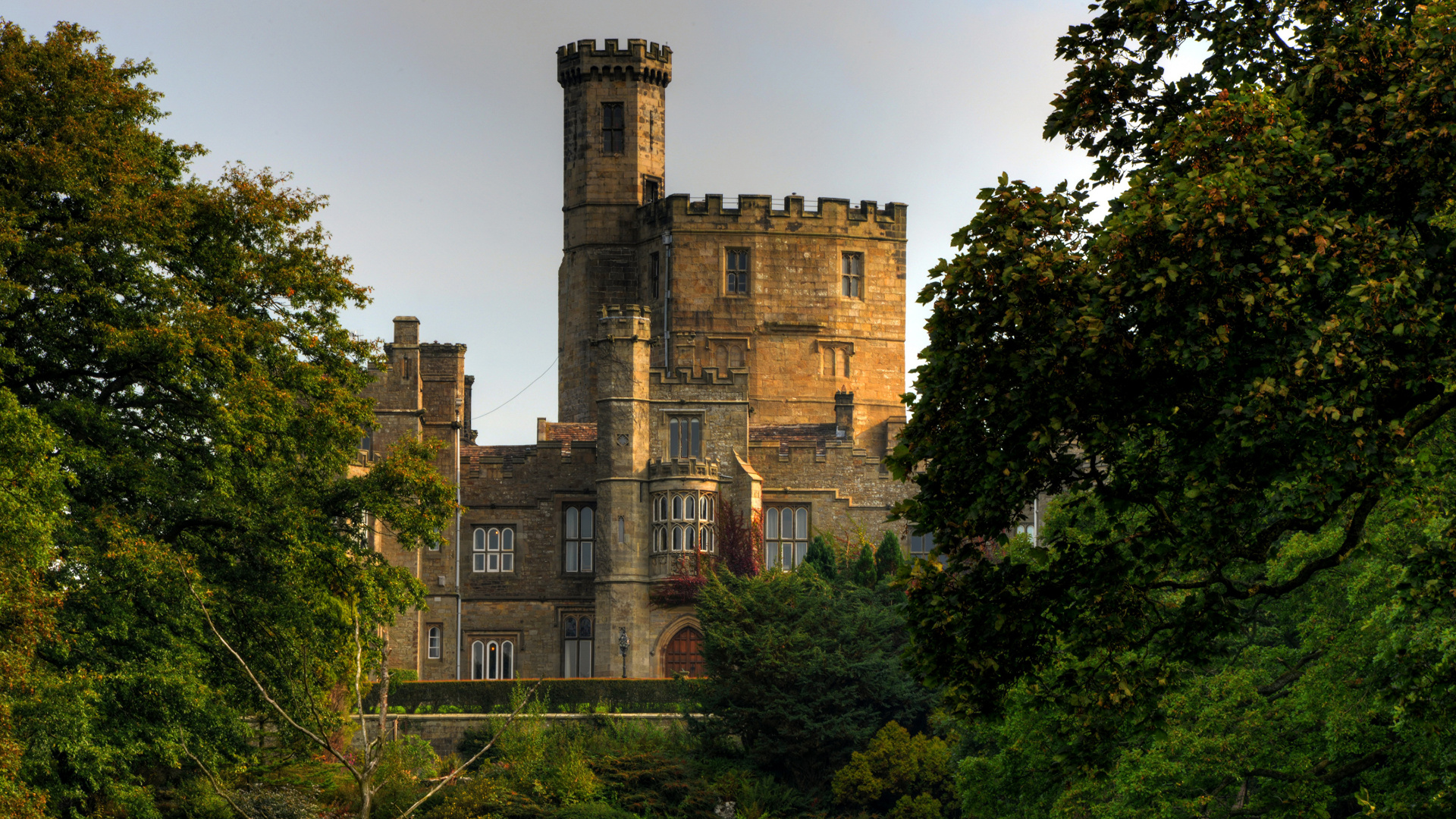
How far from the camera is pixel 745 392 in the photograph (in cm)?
4509

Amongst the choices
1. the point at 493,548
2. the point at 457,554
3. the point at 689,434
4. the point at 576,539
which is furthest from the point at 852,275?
the point at 457,554

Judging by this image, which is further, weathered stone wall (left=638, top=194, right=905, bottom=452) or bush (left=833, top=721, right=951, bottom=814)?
weathered stone wall (left=638, top=194, right=905, bottom=452)

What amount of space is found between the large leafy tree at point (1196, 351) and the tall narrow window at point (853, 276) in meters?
39.6

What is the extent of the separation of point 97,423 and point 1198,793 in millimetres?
14847

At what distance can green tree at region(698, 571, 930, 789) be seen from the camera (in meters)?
34.5

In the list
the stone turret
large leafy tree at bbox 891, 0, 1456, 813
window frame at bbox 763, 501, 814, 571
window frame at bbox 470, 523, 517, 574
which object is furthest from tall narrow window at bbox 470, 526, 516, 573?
large leafy tree at bbox 891, 0, 1456, 813

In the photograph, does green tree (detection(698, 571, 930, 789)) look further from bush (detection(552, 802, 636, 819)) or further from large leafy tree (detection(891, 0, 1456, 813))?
large leafy tree (detection(891, 0, 1456, 813))

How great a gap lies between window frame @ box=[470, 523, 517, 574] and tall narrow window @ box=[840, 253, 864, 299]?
14.0 meters

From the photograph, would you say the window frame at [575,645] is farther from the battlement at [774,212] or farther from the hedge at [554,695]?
the battlement at [774,212]

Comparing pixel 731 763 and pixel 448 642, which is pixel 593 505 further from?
pixel 731 763

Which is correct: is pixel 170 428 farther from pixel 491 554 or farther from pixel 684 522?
pixel 491 554

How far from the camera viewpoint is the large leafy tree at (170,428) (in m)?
21.8

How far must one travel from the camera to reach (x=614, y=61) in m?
54.0

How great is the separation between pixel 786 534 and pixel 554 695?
8848 mm
